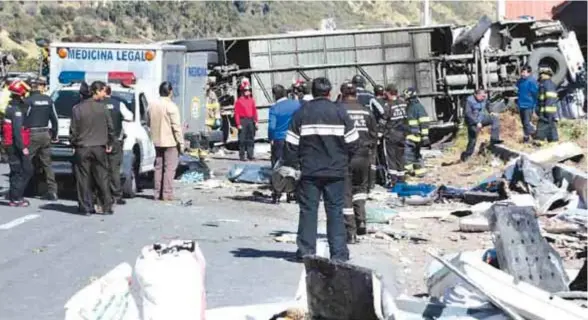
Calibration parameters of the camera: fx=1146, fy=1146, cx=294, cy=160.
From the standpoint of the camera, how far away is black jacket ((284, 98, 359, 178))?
1059 centimetres

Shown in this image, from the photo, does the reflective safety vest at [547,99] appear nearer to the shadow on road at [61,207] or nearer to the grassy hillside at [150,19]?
the shadow on road at [61,207]

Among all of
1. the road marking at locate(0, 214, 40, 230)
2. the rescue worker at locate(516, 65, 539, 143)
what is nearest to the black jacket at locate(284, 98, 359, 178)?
the road marking at locate(0, 214, 40, 230)

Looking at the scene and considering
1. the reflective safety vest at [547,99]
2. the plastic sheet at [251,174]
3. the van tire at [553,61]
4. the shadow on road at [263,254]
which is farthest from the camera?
the van tire at [553,61]

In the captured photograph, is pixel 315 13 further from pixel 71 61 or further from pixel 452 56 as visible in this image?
pixel 71 61

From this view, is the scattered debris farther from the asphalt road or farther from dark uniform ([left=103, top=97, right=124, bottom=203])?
dark uniform ([left=103, top=97, right=124, bottom=203])

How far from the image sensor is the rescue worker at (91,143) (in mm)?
14750

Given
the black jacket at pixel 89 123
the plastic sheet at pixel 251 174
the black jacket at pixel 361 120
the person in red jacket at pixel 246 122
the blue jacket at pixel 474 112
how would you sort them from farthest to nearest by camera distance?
the person in red jacket at pixel 246 122
the blue jacket at pixel 474 112
the plastic sheet at pixel 251 174
the black jacket at pixel 89 123
the black jacket at pixel 361 120

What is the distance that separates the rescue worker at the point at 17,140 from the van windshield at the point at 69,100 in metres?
1.93

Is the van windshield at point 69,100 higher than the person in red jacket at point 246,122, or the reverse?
the van windshield at point 69,100

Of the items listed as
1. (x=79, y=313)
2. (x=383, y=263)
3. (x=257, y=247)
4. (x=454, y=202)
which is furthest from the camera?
(x=454, y=202)

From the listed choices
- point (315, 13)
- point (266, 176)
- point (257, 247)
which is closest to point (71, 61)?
point (266, 176)

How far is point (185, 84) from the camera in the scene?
930 inches

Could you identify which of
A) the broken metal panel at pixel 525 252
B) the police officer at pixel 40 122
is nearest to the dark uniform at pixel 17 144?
the police officer at pixel 40 122

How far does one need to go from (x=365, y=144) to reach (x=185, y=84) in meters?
11.7
